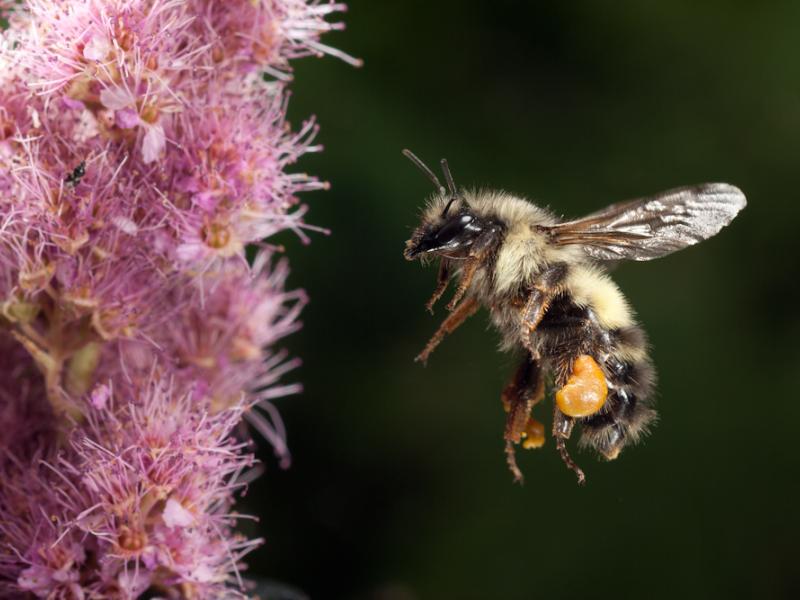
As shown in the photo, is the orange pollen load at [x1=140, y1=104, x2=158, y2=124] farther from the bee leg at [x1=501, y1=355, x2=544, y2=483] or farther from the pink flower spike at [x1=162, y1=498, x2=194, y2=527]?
the bee leg at [x1=501, y1=355, x2=544, y2=483]

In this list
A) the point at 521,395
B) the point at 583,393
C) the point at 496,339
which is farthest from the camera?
the point at 496,339

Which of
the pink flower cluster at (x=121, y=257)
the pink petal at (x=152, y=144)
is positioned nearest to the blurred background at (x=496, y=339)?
the pink flower cluster at (x=121, y=257)

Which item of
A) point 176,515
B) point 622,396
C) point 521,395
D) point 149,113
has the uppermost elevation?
point 149,113

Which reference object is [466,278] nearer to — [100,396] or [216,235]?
[216,235]

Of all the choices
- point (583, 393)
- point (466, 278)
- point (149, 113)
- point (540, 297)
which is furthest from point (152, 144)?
point (583, 393)

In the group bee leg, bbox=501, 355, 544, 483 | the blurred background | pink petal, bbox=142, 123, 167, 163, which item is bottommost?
the blurred background

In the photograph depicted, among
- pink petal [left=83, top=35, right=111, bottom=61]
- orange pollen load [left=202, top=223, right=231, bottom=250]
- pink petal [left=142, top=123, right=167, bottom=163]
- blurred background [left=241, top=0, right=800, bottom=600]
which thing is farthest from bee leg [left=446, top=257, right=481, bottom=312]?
blurred background [left=241, top=0, right=800, bottom=600]

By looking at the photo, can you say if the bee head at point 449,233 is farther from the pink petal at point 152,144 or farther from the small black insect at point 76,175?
the small black insect at point 76,175
